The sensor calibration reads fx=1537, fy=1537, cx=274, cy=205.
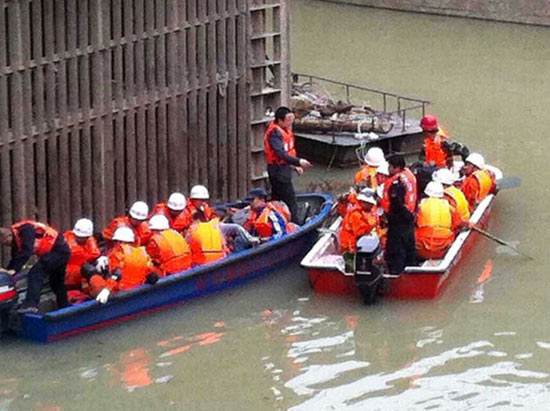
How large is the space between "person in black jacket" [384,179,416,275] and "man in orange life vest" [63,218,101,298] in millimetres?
3108

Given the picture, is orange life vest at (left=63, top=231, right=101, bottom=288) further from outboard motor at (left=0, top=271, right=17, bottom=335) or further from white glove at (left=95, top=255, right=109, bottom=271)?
outboard motor at (left=0, top=271, right=17, bottom=335)

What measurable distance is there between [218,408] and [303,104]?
32.9ft

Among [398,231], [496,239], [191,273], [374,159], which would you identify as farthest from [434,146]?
[191,273]

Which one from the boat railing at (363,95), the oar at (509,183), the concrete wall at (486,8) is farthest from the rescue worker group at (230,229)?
the concrete wall at (486,8)

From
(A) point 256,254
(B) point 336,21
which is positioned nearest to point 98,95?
(A) point 256,254

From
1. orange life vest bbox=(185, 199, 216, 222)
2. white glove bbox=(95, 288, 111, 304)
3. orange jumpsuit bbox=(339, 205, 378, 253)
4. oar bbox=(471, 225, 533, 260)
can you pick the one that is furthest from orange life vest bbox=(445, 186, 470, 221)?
white glove bbox=(95, 288, 111, 304)

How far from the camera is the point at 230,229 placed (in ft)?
56.0

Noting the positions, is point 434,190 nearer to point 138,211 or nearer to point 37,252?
point 138,211

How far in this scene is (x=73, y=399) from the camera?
1414cm

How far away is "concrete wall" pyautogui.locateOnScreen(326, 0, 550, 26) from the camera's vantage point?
33.4 meters

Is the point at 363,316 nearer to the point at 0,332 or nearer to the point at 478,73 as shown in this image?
the point at 0,332

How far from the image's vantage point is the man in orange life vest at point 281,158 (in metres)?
17.8

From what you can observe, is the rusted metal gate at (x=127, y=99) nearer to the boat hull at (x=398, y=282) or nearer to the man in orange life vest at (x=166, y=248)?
the man in orange life vest at (x=166, y=248)

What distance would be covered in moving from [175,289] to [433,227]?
2979 millimetres
